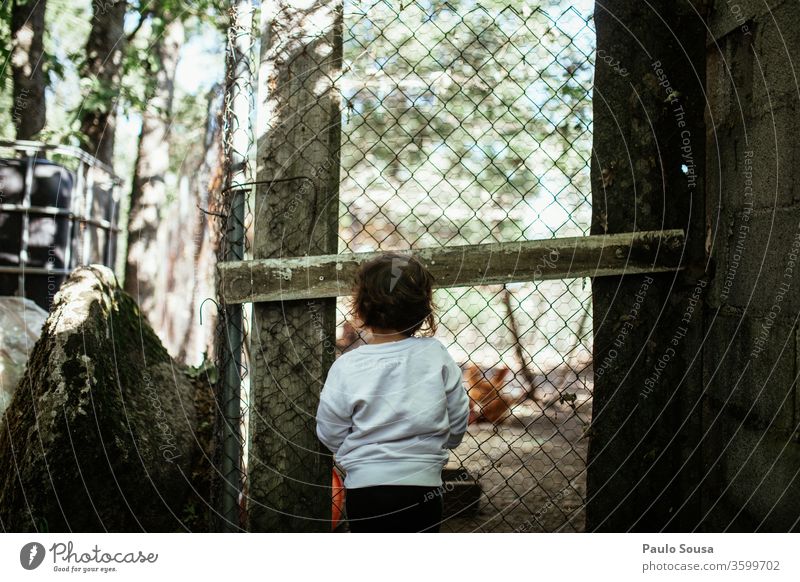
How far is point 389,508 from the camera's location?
183 cm

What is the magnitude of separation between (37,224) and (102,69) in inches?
78.3

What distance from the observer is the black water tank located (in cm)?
435

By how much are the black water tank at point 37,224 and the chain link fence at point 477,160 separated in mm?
2735

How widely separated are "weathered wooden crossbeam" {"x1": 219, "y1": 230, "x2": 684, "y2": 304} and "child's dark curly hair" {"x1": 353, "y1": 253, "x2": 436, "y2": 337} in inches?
3.5

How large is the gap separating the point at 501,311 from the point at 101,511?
1910mm

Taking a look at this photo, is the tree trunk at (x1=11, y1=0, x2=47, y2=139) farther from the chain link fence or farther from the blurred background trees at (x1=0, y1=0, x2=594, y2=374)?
the chain link fence

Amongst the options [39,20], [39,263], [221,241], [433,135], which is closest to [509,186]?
[433,135]

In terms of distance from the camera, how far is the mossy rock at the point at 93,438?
1.95m

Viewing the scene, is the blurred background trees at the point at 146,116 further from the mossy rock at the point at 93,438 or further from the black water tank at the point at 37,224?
the mossy rock at the point at 93,438

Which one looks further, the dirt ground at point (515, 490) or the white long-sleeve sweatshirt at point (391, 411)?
the dirt ground at point (515, 490)

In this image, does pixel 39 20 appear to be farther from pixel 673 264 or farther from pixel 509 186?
pixel 673 264

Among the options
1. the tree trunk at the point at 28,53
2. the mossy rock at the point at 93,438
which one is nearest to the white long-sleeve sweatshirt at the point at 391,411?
the mossy rock at the point at 93,438

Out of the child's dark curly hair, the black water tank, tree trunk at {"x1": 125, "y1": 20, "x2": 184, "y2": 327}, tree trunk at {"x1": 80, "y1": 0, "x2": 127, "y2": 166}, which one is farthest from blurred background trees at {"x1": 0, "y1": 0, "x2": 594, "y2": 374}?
tree trunk at {"x1": 125, "y1": 20, "x2": 184, "y2": 327}

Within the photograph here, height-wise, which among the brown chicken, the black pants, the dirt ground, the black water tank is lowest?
the dirt ground
